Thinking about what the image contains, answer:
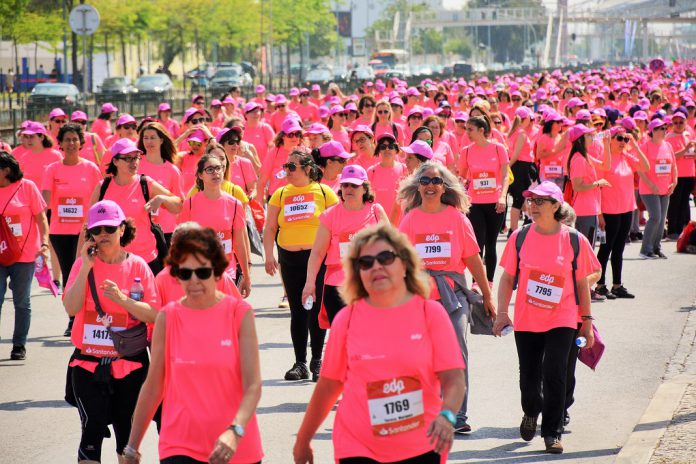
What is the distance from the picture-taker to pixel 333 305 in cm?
886

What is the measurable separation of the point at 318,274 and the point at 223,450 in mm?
4657

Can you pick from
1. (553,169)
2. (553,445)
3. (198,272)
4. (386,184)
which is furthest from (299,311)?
(553,169)

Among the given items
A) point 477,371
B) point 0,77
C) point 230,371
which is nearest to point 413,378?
point 230,371

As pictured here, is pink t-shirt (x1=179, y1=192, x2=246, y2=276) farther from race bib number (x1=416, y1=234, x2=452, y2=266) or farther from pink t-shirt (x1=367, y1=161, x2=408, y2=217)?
pink t-shirt (x1=367, y1=161, x2=408, y2=217)

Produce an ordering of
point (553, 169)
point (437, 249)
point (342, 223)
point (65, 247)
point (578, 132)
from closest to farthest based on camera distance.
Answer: point (437, 249)
point (342, 223)
point (65, 247)
point (578, 132)
point (553, 169)

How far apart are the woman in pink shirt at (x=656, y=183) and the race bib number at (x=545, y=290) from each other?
27.7 feet

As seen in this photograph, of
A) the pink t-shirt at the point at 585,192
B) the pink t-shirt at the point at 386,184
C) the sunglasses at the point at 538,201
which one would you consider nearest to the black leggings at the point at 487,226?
the pink t-shirt at the point at 585,192

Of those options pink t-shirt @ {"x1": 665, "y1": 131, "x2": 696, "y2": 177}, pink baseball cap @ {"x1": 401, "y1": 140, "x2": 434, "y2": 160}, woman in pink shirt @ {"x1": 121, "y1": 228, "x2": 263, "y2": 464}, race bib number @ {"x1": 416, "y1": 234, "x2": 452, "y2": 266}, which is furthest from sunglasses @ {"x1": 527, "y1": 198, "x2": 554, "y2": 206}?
pink t-shirt @ {"x1": 665, "y1": 131, "x2": 696, "y2": 177}

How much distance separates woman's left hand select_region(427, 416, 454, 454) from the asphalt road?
2934 mm

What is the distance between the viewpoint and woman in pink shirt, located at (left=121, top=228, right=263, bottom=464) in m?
4.86

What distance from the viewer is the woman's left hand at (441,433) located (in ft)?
14.8

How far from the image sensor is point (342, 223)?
8.56 metres

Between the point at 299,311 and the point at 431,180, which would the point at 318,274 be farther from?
the point at 431,180

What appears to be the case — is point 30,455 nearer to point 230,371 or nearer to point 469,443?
point 469,443
